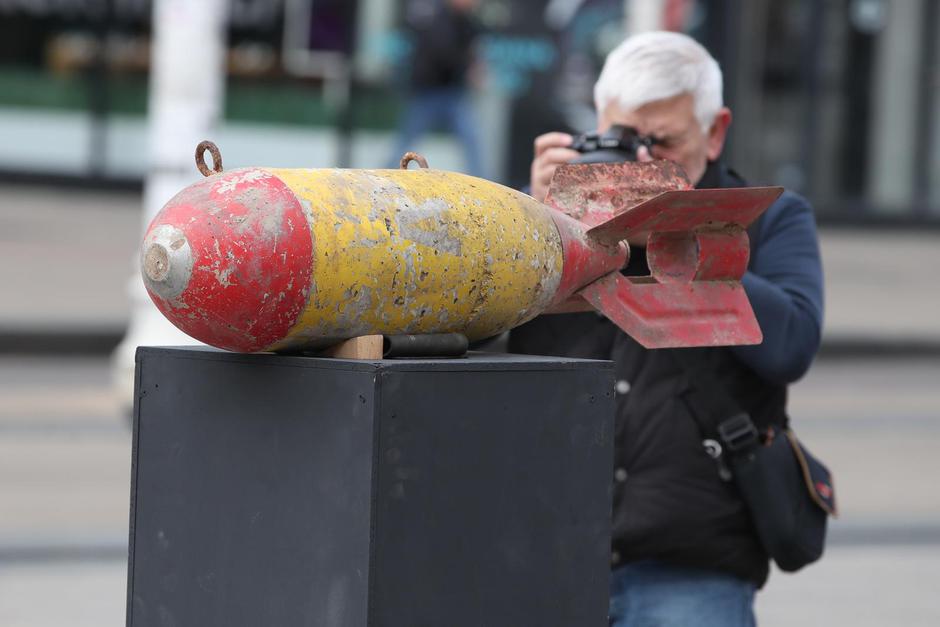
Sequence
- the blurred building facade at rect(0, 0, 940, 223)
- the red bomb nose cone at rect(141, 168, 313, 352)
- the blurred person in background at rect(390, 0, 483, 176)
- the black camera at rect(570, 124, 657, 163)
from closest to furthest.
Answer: the red bomb nose cone at rect(141, 168, 313, 352) → the black camera at rect(570, 124, 657, 163) → the blurred person in background at rect(390, 0, 483, 176) → the blurred building facade at rect(0, 0, 940, 223)

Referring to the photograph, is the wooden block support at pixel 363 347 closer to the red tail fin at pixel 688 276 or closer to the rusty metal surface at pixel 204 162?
the rusty metal surface at pixel 204 162

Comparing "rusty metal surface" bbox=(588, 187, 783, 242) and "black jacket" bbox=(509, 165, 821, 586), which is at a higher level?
"rusty metal surface" bbox=(588, 187, 783, 242)

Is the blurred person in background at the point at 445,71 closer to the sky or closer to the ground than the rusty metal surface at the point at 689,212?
closer to the sky

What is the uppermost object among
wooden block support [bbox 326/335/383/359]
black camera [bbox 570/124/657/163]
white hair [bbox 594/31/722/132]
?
white hair [bbox 594/31/722/132]

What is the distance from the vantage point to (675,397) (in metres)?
2.91

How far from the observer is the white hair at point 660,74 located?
2.88m

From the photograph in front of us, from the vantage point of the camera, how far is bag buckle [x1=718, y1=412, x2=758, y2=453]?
286 centimetres

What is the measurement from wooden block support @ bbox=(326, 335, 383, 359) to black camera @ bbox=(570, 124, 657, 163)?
783 millimetres

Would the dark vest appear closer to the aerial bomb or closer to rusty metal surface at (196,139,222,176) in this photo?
the aerial bomb

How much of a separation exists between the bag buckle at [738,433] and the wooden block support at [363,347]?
1.01 metres

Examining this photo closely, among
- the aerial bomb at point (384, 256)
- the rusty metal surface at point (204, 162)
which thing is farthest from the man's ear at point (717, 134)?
the rusty metal surface at point (204, 162)

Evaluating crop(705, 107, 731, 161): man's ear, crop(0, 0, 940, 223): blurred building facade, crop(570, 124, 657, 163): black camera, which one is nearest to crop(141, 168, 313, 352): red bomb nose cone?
Result: crop(570, 124, 657, 163): black camera

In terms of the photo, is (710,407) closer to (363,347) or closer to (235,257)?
(363,347)

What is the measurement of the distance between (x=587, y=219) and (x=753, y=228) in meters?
0.62
